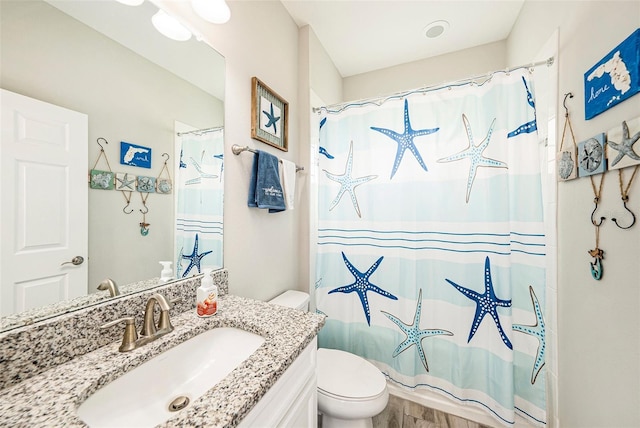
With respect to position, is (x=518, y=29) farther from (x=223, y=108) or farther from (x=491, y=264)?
(x=223, y=108)

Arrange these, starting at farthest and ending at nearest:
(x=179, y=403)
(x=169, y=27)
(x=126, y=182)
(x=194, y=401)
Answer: (x=169, y=27) < (x=126, y=182) < (x=179, y=403) < (x=194, y=401)

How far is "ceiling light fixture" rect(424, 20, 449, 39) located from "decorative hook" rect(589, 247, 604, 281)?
1.69m

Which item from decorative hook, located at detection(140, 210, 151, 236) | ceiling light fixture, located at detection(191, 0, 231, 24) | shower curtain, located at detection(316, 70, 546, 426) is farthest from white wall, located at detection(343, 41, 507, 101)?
decorative hook, located at detection(140, 210, 151, 236)

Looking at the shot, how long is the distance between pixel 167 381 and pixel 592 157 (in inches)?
64.0

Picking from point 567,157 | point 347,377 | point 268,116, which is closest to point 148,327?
point 347,377

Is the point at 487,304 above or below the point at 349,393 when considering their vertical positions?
above

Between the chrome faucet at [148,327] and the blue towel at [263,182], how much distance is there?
61cm

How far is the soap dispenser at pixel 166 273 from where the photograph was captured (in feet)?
2.82

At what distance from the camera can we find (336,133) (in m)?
1.65

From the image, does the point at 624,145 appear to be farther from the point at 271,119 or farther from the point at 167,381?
the point at 167,381

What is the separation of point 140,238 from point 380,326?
4.65 feet

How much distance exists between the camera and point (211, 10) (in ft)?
3.00

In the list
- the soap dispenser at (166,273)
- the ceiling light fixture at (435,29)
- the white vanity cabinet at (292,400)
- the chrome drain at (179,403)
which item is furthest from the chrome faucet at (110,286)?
the ceiling light fixture at (435,29)

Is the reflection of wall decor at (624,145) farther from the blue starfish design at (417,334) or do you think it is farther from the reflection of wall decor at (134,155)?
the reflection of wall decor at (134,155)
